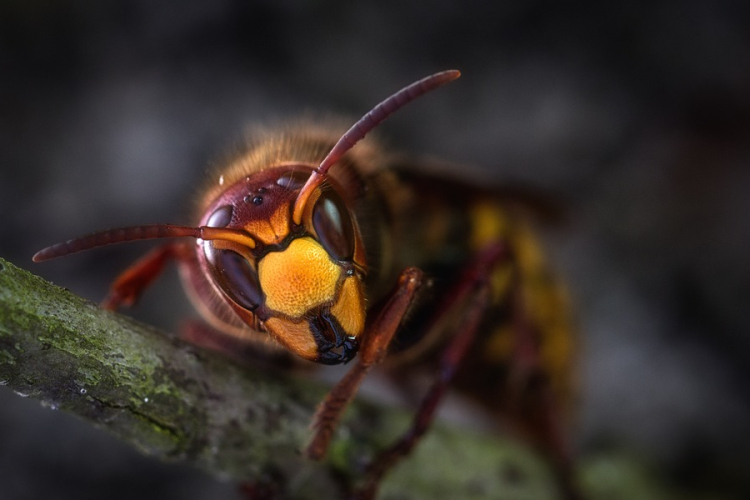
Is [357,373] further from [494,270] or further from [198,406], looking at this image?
[494,270]

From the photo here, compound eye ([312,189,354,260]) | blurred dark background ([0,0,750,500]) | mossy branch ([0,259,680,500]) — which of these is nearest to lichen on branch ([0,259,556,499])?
mossy branch ([0,259,680,500])

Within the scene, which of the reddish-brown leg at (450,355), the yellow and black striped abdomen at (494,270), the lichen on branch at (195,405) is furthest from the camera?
the yellow and black striped abdomen at (494,270)

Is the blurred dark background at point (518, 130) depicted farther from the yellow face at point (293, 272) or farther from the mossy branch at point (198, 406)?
the yellow face at point (293, 272)

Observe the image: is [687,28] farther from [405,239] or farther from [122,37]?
[122,37]

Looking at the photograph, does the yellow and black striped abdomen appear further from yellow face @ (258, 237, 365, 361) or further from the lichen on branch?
yellow face @ (258, 237, 365, 361)

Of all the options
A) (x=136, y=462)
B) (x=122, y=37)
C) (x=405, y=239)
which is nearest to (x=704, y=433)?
(x=405, y=239)

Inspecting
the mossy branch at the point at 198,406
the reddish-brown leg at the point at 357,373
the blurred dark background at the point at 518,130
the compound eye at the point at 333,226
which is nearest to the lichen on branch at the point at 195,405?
the mossy branch at the point at 198,406
